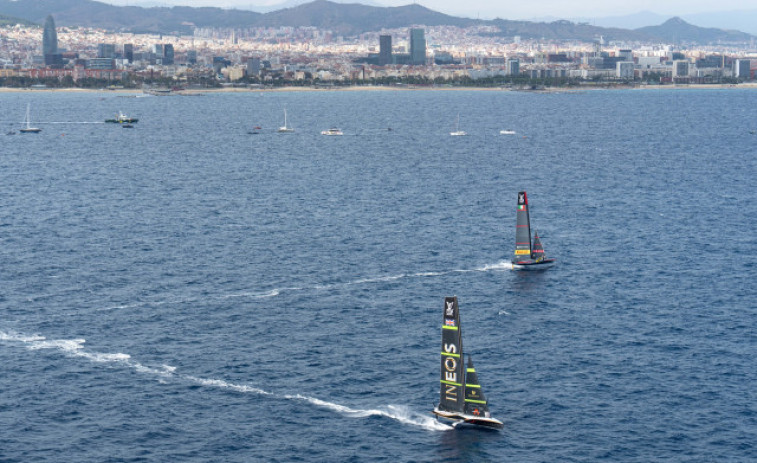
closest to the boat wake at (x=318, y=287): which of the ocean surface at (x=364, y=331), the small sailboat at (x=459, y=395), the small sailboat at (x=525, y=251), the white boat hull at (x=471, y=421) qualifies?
the ocean surface at (x=364, y=331)

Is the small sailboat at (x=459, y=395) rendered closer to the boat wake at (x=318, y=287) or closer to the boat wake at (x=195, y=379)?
the boat wake at (x=195, y=379)

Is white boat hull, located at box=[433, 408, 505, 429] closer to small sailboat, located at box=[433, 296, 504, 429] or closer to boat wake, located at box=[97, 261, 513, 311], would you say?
small sailboat, located at box=[433, 296, 504, 429]

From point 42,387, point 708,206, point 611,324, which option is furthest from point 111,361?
point 708,206

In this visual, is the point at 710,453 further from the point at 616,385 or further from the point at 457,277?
the point at 457,277

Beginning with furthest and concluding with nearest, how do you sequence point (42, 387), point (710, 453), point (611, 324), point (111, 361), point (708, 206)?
point (708, 206)
point (611, 324)
point (111, 361)
point (42, 387)
point (710, 453)

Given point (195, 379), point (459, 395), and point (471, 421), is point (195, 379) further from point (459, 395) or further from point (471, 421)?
point (471, 421)

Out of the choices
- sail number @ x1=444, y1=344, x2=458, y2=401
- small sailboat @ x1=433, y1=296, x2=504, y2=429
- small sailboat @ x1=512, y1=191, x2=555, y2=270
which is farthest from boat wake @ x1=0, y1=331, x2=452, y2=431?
small sailboat @ x1=512, y1=191, x2=555, y2=270

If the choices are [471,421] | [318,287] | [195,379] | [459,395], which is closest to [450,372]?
[459,395]
